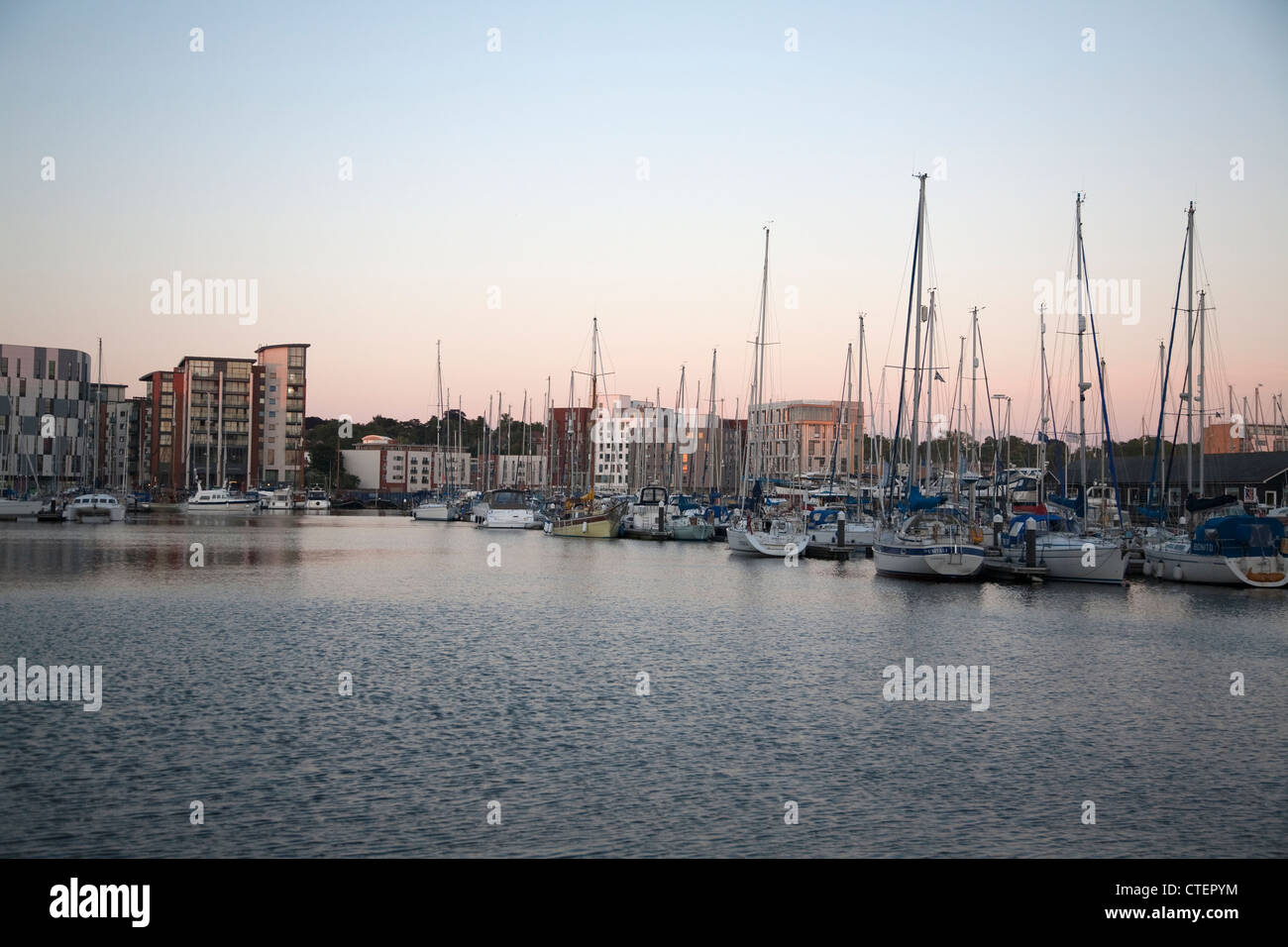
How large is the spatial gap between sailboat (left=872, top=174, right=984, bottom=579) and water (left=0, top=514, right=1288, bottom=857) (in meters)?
5.65

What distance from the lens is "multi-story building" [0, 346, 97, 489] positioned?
500 feet

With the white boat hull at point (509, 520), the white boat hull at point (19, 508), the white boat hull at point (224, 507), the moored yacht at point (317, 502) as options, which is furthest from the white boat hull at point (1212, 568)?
the moored yacht at point (317, 502)

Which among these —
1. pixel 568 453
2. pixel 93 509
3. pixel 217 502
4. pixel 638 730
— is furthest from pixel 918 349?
pixel 217 502

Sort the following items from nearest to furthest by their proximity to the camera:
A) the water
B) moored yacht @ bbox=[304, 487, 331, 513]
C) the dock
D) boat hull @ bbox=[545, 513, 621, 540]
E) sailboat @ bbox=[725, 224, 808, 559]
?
the water → the dock → sailboat @ bbox=[725, 224, 808, 559] → boat hull @ bbox=[545, 513, 621, 540] → moored yacht @ bbox=[304, 487, 331, 513]

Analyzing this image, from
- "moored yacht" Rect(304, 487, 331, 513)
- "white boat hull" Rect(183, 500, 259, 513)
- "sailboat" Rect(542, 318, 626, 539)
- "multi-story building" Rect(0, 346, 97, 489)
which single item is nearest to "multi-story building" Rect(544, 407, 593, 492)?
"sailboat" Rect(542, 318, 626, 539)

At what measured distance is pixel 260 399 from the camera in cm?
19888

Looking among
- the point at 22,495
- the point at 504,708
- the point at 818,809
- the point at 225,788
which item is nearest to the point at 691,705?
the point at 504,708

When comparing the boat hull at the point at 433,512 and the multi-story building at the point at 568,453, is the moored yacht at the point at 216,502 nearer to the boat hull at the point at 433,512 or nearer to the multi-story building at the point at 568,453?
the boat hull at the point at 433,512

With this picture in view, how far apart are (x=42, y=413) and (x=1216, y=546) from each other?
150 metres

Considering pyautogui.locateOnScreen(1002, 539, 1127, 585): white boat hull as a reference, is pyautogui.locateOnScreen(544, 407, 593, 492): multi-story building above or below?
above

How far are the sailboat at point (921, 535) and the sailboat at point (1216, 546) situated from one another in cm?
876

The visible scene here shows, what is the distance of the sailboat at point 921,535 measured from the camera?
49.0 m

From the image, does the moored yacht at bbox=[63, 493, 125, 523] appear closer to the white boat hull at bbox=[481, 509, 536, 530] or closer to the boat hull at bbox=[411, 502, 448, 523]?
the boat hull at bbox=[411, 502, 448, 523]
